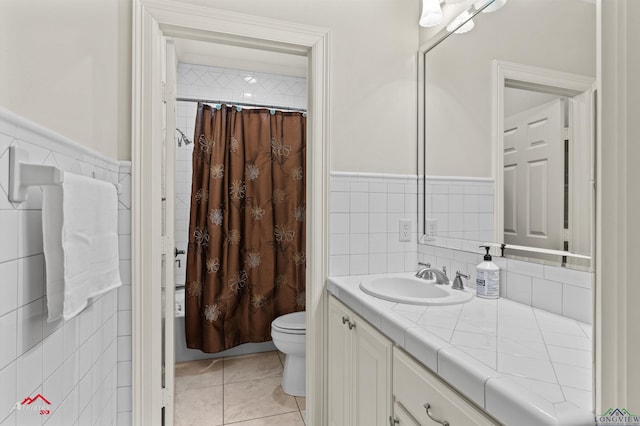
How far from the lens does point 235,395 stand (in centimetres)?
214

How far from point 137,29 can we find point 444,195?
62.5 inches

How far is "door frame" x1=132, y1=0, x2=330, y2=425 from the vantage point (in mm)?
1468

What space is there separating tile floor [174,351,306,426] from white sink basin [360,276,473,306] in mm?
944

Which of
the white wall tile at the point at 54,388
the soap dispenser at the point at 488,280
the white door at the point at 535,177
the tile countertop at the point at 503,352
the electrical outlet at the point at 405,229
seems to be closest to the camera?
the tile countertop at the point at 503,352

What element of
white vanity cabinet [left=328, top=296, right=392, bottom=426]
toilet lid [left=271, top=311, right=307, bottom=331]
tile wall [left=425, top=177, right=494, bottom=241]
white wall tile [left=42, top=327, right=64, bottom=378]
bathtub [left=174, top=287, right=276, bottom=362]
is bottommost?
bathtub [left=174, top=287, right=276, bottom=362]

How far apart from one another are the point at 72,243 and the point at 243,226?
1975 millimetres

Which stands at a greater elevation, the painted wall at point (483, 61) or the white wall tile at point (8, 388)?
the painted wall at point (483, 61)

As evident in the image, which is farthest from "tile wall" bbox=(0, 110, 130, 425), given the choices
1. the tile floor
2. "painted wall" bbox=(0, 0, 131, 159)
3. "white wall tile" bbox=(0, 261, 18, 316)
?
the tile floor

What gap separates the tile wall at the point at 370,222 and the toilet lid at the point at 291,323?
64 cm

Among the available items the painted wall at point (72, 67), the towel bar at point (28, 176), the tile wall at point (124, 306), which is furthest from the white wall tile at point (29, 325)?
the tile wall at point (124, 306)

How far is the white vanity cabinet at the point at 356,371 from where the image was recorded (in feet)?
3.65

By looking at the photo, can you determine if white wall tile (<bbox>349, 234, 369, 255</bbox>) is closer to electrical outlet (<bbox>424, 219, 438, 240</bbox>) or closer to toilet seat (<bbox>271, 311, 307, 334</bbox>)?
electrical outlet (<bbox>424, 219, 438, 240</bbox>)

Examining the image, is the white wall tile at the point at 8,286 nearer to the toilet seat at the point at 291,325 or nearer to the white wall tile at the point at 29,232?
the white wall tile at the point at 29,232

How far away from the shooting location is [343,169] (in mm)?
1737
